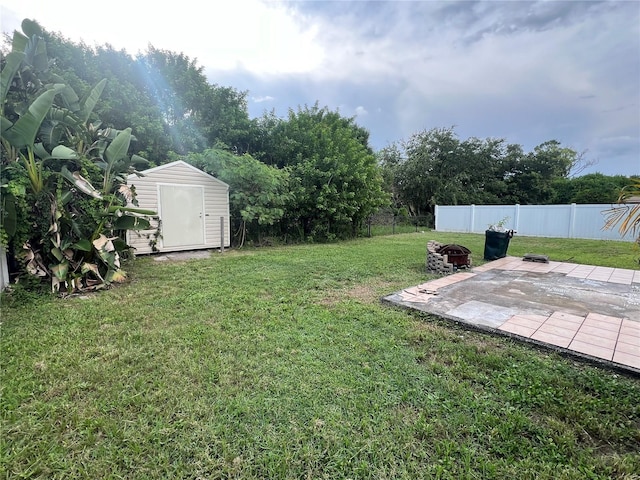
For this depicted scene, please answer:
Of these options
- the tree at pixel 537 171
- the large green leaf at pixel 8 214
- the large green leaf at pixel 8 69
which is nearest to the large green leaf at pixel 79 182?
the large green leaf at pixel 8 214

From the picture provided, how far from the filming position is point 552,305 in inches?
147

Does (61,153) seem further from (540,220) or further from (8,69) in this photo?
(540,220)

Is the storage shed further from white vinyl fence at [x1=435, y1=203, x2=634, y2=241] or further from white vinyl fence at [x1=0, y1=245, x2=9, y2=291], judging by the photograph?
white vinyl fence at [x1=435, y1=203, x2=634, y2=241]

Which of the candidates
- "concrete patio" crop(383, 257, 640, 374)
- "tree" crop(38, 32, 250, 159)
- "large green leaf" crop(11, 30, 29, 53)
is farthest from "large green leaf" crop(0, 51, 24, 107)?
"tree" crop(38, 32, 250, 159)

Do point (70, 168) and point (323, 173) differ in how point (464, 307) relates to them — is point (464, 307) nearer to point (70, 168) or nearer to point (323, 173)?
point (70, 168)

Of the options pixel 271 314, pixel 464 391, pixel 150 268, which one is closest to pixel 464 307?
pixel 464 391

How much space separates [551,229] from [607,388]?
526 inches

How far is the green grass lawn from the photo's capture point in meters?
1.49

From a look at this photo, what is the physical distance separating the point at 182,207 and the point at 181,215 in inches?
8.7

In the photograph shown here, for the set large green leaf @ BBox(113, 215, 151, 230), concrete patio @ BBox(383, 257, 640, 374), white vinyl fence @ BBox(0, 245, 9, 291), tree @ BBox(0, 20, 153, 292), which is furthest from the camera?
large green leaf @ BBox(113, 215, 151, 230)

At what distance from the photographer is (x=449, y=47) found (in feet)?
22.8

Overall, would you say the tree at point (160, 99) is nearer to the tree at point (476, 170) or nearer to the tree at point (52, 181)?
the tree at point (52, 181)

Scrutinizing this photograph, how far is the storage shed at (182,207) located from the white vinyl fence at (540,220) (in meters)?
10.8

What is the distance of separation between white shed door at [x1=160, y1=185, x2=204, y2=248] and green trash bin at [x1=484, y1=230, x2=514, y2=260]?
7.72 metres
